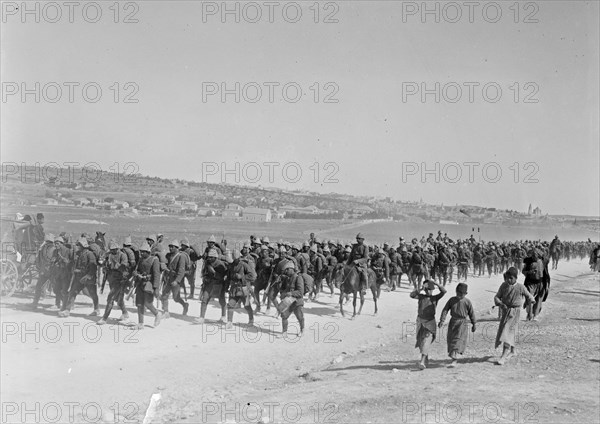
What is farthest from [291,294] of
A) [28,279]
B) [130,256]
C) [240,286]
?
[28,279]

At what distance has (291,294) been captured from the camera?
1251 cm

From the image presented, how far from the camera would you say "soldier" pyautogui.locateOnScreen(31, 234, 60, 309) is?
532 inches

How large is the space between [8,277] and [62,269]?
6.91 ft

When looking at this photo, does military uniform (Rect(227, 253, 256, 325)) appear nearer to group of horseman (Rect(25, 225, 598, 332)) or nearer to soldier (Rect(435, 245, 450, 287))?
group of horseman (Rect(25, 225, 598, 332))

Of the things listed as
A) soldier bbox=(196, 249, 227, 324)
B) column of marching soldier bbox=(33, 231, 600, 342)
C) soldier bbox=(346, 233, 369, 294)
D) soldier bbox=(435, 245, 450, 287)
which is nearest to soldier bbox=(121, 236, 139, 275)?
column of marching soldier bbox=(33, 231, 600, 342)

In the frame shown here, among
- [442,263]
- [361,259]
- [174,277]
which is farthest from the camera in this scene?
[442,263]

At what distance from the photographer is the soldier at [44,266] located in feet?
44.4

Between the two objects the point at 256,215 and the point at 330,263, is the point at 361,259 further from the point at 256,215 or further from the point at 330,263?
the point at 256,215

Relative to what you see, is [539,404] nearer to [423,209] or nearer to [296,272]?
[296,272]

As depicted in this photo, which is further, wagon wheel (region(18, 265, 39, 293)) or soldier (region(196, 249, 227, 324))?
wagon wheel (region(18, 265, 39, 293))

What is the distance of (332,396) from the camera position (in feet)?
27.8

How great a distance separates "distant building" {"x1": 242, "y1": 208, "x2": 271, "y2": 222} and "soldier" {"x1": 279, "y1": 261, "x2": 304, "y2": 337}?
3220 inches

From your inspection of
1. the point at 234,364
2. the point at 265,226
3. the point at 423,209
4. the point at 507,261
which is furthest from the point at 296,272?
the point at 423,209

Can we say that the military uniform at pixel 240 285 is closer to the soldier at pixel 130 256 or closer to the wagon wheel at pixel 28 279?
the soldier at pixel 130 256
